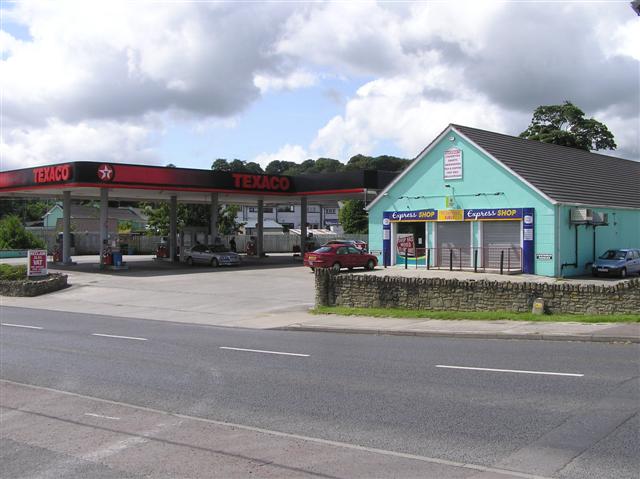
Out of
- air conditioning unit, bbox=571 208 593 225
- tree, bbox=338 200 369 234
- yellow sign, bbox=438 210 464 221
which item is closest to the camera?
air conditioning unit, bbox=571 208 593 225

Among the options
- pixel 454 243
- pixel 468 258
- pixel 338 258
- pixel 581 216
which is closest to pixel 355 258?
pixel 338 258

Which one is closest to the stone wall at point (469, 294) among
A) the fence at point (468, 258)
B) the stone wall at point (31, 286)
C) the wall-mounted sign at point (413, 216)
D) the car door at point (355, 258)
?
the fence at point (468, 258)

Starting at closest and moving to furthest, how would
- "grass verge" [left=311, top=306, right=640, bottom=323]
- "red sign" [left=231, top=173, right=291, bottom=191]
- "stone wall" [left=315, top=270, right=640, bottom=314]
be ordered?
"grass verge" [left=311, top=306, right=640, bottom=323] → "stone wall" [left=315, top=270, right=640, bottom=314] → "red sign" [left=231, top=173, right=291, bottom=191]

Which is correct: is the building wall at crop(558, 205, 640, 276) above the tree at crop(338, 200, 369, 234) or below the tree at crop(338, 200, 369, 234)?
below

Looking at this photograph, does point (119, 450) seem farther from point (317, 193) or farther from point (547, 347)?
point (317, 193)

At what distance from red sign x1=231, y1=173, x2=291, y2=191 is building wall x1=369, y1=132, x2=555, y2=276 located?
355 inches

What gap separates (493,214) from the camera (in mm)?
31375

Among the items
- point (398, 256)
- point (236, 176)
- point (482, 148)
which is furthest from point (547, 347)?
point (236, 176)

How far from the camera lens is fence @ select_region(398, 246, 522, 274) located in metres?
30.5

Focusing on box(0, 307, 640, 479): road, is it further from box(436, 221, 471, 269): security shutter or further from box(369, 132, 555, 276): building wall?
box(436, 221, 471, 269): security shutter

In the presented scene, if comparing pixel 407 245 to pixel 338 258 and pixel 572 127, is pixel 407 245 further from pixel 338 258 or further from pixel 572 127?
pixel 572 127

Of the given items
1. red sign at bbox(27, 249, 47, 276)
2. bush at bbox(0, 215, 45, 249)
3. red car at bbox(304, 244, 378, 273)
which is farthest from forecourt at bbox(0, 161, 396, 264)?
bush at bbox(0, 215, 45, 249)

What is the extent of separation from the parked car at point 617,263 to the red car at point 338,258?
11638 millimetres

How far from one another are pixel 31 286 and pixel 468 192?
2153cm
